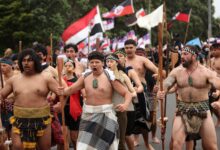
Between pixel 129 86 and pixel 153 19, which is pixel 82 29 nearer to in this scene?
pixel 129 86

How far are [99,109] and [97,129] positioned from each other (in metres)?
0.27

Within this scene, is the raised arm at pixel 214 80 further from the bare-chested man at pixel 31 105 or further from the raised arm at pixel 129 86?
the bare-chested man at pixel 31 105

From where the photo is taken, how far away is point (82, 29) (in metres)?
15.6

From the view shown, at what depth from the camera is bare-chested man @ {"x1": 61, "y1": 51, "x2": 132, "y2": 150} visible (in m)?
8.00

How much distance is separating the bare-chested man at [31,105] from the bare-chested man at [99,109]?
1.27 ft

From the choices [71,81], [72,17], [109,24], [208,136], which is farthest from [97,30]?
[72,17]

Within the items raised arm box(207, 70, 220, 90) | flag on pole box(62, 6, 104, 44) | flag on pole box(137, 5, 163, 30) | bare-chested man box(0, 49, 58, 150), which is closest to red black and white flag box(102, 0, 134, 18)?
flag on pole box(137, 5, 163, 30)

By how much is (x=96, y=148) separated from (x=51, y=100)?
125 cm

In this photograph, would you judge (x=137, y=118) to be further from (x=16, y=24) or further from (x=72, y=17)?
(x=72, y=17)

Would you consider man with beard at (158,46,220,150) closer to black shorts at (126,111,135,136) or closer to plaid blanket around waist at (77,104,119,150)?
plaid blanket around waist at (77,104,119,150)

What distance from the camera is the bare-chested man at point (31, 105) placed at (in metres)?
7.77

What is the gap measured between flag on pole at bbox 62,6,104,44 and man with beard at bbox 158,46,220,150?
6379 millimetres

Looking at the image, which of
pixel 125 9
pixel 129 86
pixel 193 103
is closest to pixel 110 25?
pixel 125 9

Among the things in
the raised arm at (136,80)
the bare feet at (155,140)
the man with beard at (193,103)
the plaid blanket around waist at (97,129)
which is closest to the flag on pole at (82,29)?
the bare feet at (155,140)
